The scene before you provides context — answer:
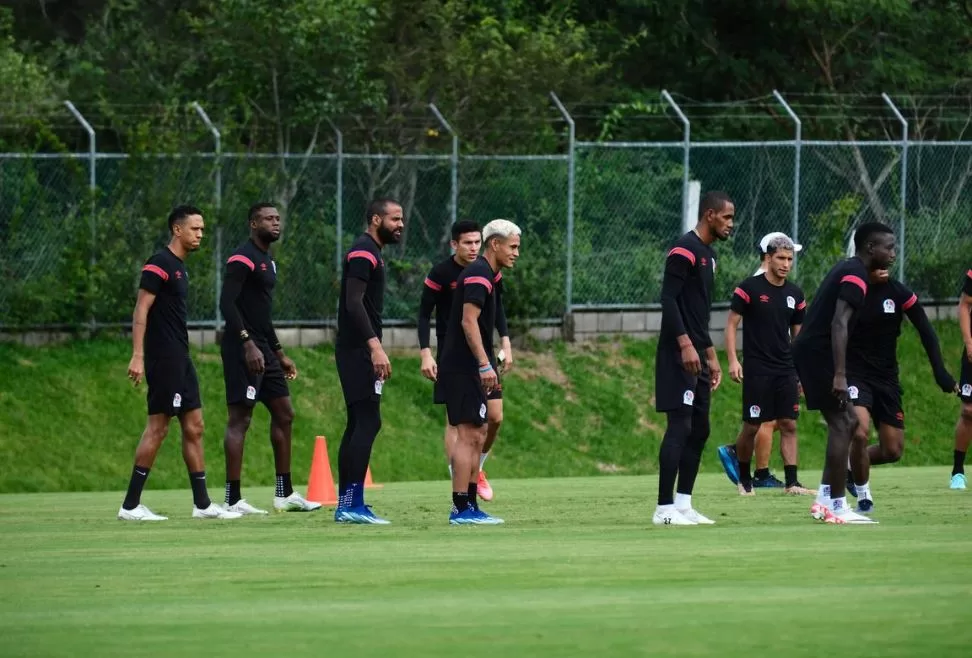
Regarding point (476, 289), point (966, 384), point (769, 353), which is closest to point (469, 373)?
point (476, 289)

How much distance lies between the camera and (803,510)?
15.3 metres

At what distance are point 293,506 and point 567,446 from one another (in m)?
9.09

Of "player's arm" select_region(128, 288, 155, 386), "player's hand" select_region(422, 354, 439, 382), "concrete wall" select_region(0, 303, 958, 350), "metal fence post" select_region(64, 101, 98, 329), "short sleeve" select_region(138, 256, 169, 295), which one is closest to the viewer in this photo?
"player's arm" select_region(128, 288, 155, 386)

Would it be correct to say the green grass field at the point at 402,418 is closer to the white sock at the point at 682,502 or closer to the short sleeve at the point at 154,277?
the short sleeve at the point at 154,277

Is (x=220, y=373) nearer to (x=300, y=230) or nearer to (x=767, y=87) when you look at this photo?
(x=300, y=230)

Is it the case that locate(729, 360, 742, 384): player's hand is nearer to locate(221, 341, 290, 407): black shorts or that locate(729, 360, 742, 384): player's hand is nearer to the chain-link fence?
locate(221, 341, 290, 407): black shorts

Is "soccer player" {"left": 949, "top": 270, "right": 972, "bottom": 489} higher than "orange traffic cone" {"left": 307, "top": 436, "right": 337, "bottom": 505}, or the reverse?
"soccer player" {"left": 949, "top": 270, "right": 972, "bottom": 489}

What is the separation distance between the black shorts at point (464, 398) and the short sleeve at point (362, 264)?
842 millimetres

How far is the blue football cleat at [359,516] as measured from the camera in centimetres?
1419

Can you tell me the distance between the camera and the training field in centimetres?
802

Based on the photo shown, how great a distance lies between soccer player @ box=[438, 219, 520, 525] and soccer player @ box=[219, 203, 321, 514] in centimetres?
202

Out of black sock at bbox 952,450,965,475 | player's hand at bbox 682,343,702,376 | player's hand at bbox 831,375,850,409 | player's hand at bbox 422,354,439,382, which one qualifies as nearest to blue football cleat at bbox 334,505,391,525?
player's hand at bbox 422,354,439,382

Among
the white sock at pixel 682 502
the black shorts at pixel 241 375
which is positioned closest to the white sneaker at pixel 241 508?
the black shorts at pixel 241 375

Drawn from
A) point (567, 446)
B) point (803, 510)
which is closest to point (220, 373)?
point (567, 446)
